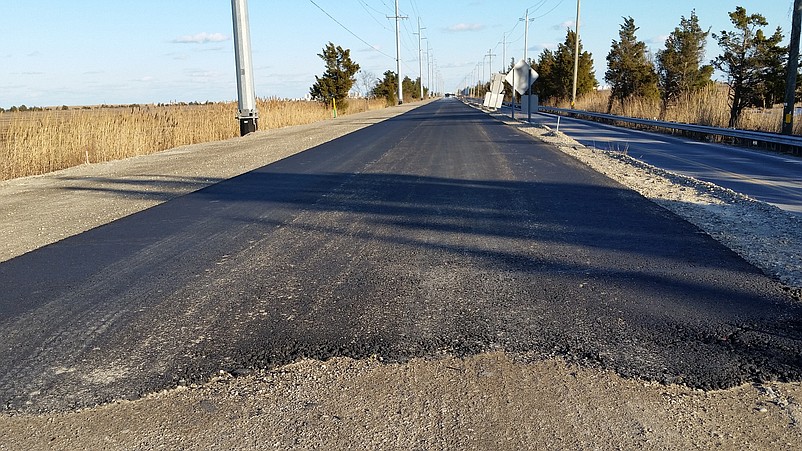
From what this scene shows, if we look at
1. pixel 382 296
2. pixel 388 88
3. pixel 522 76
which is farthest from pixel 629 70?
pixel 388 88

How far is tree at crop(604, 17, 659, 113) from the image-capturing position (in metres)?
39.9

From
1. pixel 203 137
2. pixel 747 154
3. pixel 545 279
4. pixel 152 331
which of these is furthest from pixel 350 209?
pixel 203 137

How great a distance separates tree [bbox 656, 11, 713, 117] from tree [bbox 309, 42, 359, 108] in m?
26.4

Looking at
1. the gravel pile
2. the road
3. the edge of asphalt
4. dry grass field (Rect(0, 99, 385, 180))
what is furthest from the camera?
dry grass field (Rect(0, 99, 385, 180))

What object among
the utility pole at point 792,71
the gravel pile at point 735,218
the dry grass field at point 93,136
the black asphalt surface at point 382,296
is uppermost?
the utility pole at point 792,71

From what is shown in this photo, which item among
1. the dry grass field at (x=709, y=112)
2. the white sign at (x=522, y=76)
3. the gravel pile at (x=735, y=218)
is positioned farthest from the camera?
the white sign at (x=522, y=76)

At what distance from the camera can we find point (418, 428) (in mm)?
3018

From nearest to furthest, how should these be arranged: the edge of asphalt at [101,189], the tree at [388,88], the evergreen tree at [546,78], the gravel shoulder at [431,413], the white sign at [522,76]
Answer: the gravel shoulder at [431,413], the edge of asphalt at [101,189], the white sign at [522,76], the evergreen tree at [546,78], the tree at [388,88]

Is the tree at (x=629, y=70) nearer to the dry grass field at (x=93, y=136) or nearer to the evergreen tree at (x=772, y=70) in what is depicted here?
the evergreen tree at (x=772, y=70)

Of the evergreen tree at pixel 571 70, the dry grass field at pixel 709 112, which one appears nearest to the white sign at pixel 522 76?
the dry grass field at pixel 709 112

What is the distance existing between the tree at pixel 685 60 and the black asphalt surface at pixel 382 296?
96.6 feet

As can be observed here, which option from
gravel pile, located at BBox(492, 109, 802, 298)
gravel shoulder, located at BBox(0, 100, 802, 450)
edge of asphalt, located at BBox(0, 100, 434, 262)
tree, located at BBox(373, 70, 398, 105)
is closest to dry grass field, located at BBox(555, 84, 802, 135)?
gravel pile, located at BBox(492, 109, 802, 298)

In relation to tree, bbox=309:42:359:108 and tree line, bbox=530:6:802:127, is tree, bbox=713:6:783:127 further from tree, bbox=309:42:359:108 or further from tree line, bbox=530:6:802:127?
tree, bbox=309:42:359:108

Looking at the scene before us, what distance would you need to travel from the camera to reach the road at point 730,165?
35.6ft
